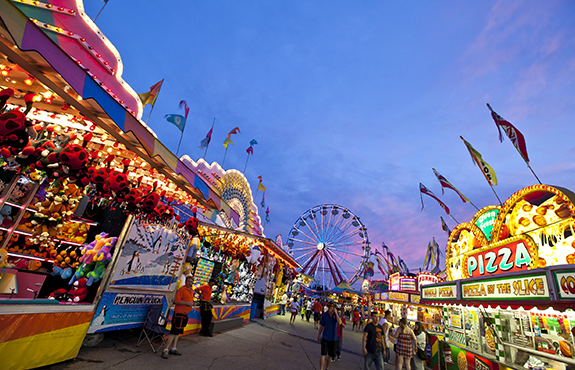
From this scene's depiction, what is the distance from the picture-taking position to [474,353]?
615 centimetres

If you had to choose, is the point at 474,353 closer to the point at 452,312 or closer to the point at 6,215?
the point at 452,312

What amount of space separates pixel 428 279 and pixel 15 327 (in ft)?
50.5

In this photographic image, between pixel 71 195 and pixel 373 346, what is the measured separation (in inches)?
274

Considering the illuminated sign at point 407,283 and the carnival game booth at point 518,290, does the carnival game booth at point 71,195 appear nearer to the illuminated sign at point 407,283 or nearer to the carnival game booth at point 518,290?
the carnival game booth at point 518,290

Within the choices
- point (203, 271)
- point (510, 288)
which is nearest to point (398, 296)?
point (510, 288)

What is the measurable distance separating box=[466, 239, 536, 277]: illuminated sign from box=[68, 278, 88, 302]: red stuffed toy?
900cm

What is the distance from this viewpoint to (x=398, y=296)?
47.2 feet

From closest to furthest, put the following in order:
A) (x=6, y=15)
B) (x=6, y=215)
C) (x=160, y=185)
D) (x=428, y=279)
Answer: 1. (x=6, y=15)
2. (x=6, y=215)
3. (x=160, y=185)
4. (x=428, y=279)

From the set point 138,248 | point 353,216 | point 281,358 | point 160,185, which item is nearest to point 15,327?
point 138,248

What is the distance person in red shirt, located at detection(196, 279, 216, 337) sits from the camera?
7086 millimetres

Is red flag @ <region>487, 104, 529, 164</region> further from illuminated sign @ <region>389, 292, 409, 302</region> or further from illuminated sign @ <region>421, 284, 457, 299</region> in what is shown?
illuminated sign @ <region>389, 292, 409, 302</region>

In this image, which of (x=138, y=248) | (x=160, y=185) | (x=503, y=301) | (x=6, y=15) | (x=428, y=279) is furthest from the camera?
(x=428, y=279)

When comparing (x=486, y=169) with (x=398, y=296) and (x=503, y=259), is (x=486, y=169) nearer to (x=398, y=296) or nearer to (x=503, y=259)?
(x=503, y=259)

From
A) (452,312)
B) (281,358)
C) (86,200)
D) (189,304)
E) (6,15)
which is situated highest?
(6,15)
